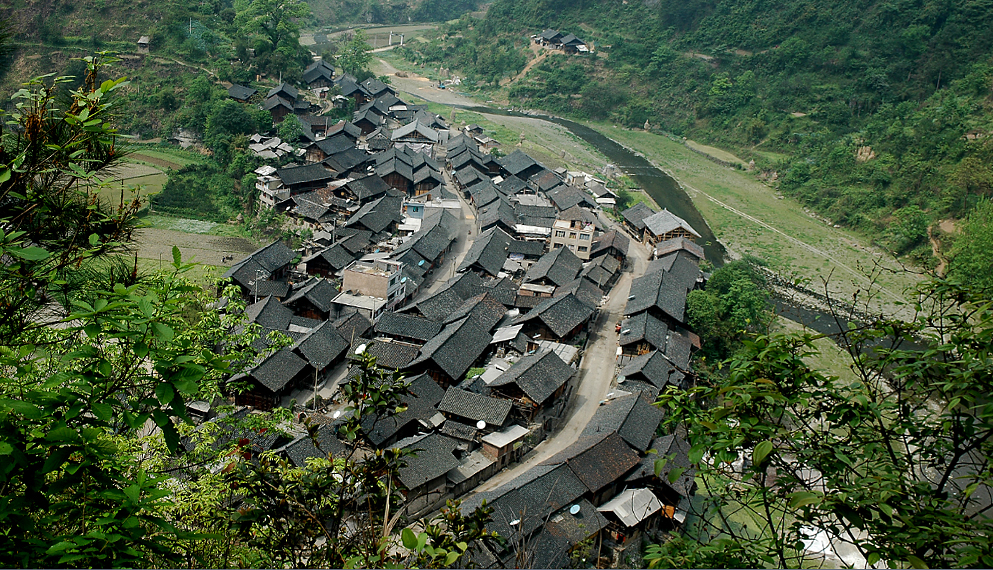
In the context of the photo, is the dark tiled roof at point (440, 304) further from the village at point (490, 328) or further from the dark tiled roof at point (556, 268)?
the dark tiled roof at point (556, 268)

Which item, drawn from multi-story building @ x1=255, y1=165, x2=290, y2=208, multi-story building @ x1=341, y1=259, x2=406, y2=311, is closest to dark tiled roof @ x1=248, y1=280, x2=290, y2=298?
multi-story building @ x1=341, y1=259, x2=406, y2=311

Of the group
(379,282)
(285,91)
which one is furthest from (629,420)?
(285,91)

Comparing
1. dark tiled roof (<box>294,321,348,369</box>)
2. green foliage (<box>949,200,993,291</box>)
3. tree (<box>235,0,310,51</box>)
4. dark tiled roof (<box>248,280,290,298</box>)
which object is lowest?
dark tiled roof (<box>248,280,290,298</box>)

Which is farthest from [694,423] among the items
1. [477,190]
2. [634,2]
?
[634,2]

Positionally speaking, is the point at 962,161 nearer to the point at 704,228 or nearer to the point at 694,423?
the point at 704,228

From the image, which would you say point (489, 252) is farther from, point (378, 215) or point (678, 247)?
point (678, 247)

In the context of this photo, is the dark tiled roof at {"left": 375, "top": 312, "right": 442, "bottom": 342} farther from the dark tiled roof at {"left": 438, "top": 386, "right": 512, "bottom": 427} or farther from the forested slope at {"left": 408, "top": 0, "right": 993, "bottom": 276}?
the forested slope at {"left": 408, "top": 0, "right": 993, "bottom": 276}

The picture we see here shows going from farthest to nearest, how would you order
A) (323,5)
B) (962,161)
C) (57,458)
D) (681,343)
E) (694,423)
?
1. (323,5)
2. (962,161)
3. (681,343)
4. (694,423)
5. (57,458)
